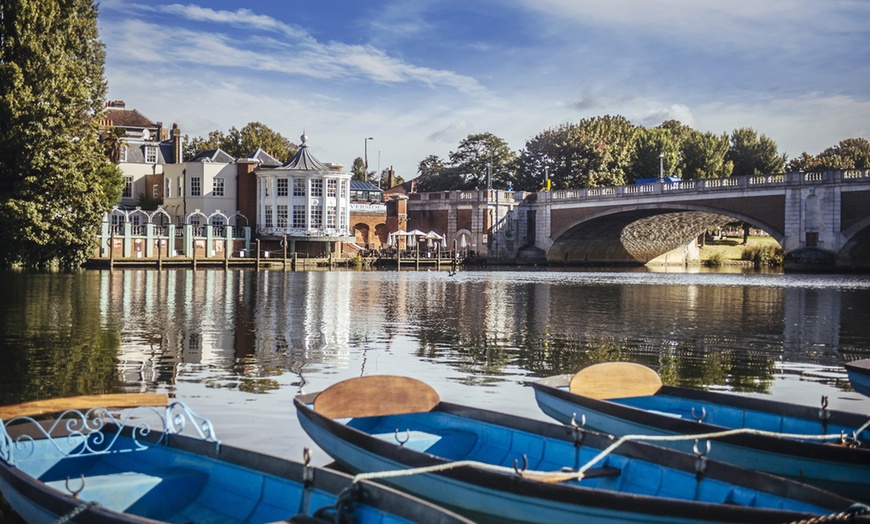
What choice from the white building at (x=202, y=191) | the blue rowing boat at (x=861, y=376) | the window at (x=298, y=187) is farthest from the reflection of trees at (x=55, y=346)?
the white building at (x=202, y=191)

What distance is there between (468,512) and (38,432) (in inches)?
147

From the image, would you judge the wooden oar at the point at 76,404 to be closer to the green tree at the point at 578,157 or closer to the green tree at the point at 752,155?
the green tree at the point at 578,157

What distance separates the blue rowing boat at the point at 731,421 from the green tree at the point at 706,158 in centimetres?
7958

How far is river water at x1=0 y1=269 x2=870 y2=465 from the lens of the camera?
12656 millimetres

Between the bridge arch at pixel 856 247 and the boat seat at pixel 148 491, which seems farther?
the bridge arch at pixel 856 247

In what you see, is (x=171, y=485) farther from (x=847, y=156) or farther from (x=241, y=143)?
(x=847, y=156)

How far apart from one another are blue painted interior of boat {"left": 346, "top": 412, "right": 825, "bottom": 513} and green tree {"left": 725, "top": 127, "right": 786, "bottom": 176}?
86.3 meters

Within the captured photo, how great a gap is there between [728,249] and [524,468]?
89.3m

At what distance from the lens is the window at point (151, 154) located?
6944 cm

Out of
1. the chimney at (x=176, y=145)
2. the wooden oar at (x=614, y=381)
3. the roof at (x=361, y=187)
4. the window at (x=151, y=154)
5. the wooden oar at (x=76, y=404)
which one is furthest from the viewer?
the roof at (x=361, y=187)

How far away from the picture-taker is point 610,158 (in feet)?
277

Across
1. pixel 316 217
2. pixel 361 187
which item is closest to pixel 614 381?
pixel 316 217

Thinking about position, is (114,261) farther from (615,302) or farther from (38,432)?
(38,432)

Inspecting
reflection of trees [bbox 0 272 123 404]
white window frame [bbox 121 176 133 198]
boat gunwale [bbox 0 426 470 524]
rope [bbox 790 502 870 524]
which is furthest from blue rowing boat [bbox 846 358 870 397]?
white window frame [bbox 121 176 133 198]
